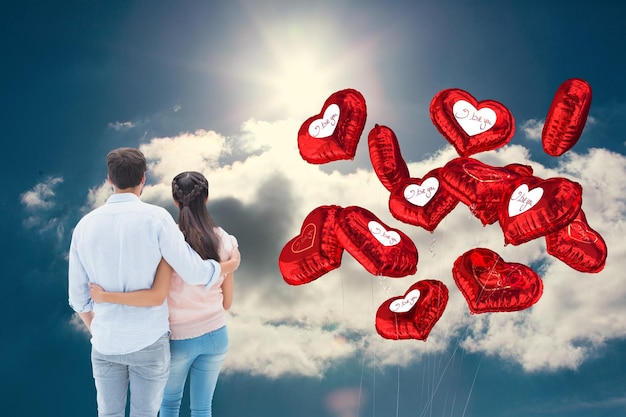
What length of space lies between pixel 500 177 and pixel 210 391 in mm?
2386

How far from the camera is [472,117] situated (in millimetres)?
4273

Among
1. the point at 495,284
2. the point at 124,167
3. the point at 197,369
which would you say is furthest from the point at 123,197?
the point at 495,284

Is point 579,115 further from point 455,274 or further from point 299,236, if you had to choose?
point 299,236

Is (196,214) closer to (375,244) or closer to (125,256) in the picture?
(125,256)

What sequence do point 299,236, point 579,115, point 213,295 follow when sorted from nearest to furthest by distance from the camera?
point 213,295 → point 579,115 → point 299,236

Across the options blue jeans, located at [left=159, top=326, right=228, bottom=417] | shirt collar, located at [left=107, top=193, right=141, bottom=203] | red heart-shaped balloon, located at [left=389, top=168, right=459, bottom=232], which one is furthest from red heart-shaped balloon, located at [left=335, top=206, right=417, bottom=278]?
shirt collar, located at [left=107, top=193, right=141, bottom=203]

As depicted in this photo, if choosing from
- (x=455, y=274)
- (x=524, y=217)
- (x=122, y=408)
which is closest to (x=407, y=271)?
(x=455, y=274)

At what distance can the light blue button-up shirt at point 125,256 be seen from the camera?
244cm

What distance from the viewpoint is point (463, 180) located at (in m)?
4.05

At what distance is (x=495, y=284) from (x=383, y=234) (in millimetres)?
932

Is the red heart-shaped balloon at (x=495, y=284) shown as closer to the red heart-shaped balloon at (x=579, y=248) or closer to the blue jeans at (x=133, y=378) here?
the red heart-shaped balloon at (x=579, y=248)

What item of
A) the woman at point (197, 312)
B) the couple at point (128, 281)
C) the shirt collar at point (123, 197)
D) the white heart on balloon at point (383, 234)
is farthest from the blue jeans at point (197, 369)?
the white heart on balloon at point (383, 234)

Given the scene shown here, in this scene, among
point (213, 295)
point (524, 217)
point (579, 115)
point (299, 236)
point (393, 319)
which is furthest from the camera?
point (393, 319)

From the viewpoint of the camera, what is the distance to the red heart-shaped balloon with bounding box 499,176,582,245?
364 centimetres
